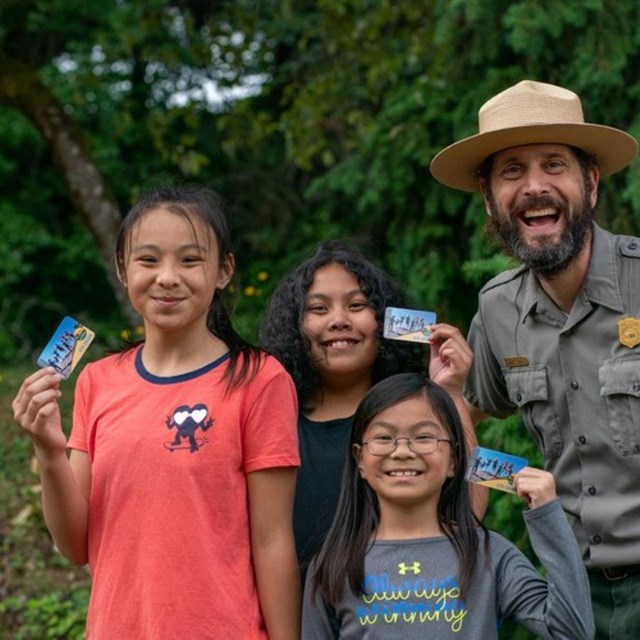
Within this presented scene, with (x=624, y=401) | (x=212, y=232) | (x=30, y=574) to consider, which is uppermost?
(x=212, y=232)

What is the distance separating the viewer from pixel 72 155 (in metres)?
9.00

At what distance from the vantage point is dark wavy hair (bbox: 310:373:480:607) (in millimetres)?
2936

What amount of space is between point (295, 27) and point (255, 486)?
8524mm

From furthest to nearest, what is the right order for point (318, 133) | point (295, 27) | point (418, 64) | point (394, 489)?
point (295, 27)
point (318, 133)
point (418, 64)
point (394, 489)

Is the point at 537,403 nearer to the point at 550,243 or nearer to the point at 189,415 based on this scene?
the point at 550,243

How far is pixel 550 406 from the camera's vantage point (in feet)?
11.0

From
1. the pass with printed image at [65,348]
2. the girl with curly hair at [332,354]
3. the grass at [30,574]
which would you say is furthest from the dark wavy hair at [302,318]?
the grass at [30,574]

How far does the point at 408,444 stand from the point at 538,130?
3.32 feet

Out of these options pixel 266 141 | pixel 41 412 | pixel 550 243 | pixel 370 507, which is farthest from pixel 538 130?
pixel 266 141

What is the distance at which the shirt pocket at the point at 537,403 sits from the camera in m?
3.37

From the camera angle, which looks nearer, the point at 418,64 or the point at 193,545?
the point at 193,545

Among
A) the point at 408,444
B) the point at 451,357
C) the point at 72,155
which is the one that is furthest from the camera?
the point at 72,155

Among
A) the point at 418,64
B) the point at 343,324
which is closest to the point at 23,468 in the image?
the point at 418,64

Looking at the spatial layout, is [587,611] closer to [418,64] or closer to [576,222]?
[576,222]
